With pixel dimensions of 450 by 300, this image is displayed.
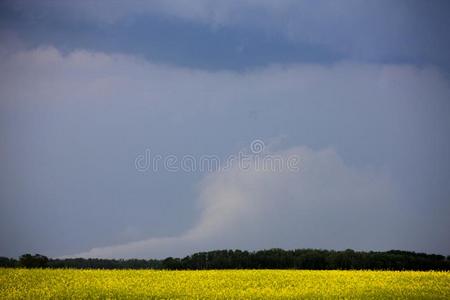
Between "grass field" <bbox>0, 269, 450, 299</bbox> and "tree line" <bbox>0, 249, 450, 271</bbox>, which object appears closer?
"grass field" <bbox>0, 269, 450, 299</bbox>

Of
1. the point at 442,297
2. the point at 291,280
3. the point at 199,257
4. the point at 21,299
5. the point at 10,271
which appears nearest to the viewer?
the point at 21,299

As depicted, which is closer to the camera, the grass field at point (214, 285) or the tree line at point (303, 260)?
the grass field at point (214, 285)

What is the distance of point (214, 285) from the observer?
29.9 m

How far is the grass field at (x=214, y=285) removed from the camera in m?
26.7

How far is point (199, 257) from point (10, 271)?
24.1 metres

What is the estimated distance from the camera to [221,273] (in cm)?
3612

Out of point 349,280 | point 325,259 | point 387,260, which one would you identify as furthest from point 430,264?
point 349,280

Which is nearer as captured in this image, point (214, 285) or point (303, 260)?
point (214, 285)

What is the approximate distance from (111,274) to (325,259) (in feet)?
94.4

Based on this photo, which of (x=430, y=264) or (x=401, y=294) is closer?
(x=401, y=294)

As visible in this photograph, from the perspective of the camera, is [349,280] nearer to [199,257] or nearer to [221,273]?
[221,273]

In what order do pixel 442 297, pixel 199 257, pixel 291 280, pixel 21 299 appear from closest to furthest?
pixel 21 299 < pixel 442 297 < pixel 291 280 < pixel 199 257

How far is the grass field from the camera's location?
26.7m

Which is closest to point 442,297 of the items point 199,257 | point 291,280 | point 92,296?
point 291,280
